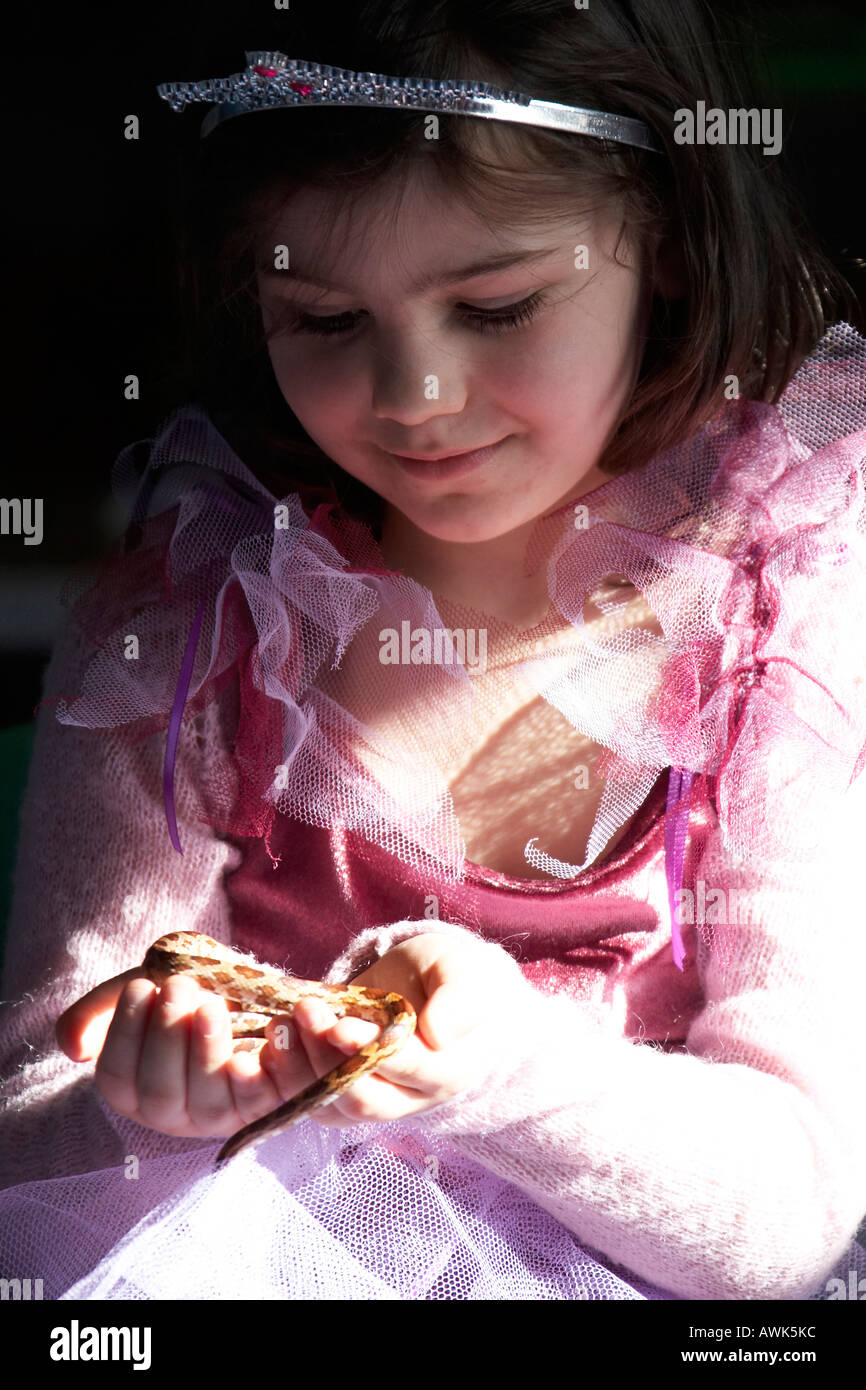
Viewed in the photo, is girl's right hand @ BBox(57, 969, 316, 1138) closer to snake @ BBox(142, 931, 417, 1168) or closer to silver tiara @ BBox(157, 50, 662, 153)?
snake @ BBox(142, 931, 417, 1168)

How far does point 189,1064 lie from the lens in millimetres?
967

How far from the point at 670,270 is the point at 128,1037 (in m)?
0.73

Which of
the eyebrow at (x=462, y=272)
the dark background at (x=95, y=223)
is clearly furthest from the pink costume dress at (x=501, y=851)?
the dark background at (x=95, y=223)

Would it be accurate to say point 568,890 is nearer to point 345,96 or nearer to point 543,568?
point 543,568

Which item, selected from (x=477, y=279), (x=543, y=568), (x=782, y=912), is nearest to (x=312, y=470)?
(x=543, y=568)

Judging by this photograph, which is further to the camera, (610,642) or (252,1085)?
(610,642)

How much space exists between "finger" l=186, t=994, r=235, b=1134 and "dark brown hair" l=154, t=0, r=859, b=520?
1.74ft

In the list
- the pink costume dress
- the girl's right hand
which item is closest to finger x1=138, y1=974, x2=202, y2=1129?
the girl's right hand

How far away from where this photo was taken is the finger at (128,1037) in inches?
38.5

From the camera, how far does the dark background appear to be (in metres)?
1.43

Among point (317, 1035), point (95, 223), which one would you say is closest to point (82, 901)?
point (317, 1035)

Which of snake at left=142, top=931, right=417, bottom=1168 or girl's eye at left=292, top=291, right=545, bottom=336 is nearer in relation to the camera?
snake at left=142, top=931, right=417, bottom=1168

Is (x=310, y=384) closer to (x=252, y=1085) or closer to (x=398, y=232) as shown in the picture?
(x=398, y=232)

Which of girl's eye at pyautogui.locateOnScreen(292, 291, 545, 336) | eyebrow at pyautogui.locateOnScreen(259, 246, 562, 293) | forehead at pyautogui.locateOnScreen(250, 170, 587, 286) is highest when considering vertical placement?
forehead at pyautogui.locateOnScreen(250, 170, 587, 286)
